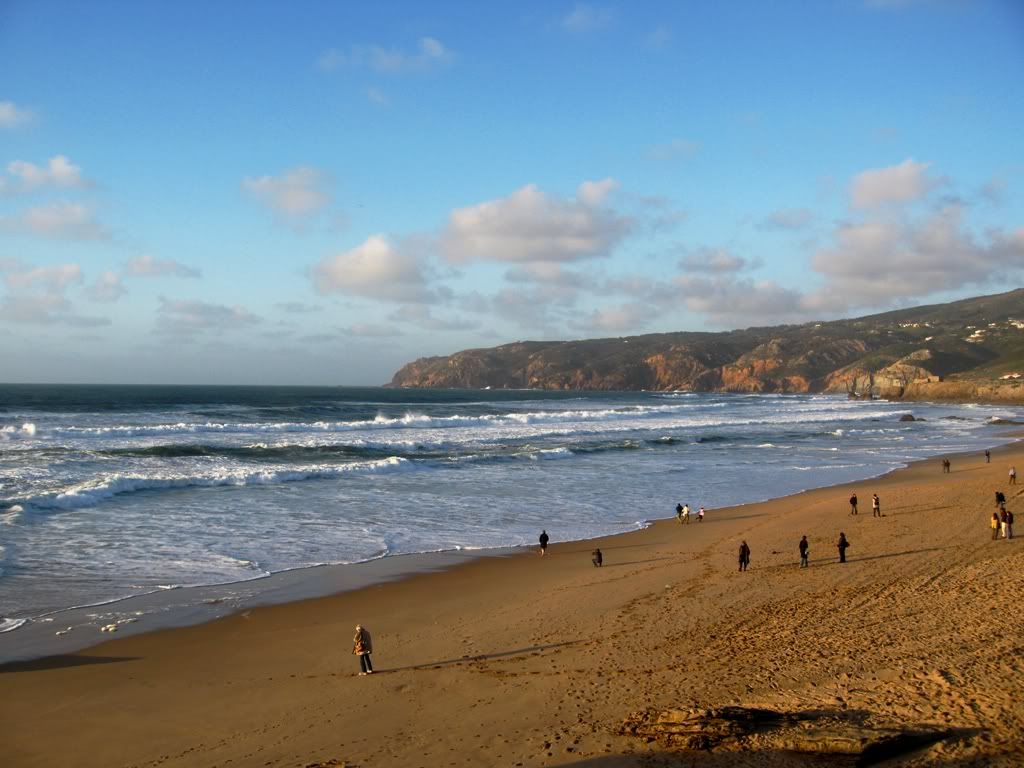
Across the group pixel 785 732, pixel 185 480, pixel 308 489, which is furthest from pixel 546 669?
pixel 185 480

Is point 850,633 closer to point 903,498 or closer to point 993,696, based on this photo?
point 993,696

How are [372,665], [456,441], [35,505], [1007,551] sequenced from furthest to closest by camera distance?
[456,441] < [35,505] < [1007,551] < [372,665]

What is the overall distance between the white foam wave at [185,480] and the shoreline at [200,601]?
439 inches

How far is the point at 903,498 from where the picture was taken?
2453 centimetres

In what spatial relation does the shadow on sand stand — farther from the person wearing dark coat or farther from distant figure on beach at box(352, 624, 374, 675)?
the person wearing dark coat

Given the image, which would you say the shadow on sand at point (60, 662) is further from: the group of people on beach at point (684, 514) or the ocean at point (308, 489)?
the group of people on beach at point (684, 514)

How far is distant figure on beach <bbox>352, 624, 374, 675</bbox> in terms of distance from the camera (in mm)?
9891

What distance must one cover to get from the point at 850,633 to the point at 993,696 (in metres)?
2.59

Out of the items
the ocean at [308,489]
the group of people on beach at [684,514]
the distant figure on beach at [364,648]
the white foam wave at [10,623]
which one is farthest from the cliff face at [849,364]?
the white foam wave at [10,623]

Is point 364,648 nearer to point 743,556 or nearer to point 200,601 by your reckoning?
point 200,601

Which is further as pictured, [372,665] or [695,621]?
[695,621]

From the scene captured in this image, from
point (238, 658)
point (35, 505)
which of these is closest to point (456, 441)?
point (35, 505)

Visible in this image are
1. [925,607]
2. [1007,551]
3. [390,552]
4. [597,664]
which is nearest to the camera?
[597,664]

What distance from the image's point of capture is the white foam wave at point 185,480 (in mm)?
22453
